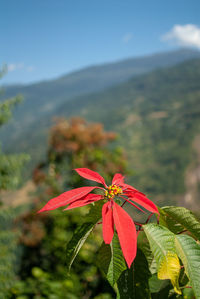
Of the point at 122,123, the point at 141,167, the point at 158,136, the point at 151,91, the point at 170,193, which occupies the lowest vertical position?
the point at 170,193

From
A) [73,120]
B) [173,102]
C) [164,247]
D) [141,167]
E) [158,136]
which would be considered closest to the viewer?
[164,247]

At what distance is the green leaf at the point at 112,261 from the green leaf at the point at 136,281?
3 centimetres

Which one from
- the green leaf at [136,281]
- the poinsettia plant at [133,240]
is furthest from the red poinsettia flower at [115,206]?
the green leaf at [136,281]

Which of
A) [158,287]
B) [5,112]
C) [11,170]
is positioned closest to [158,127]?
[11,170]

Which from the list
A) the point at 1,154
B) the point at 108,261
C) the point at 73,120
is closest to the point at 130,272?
the point at 108,261

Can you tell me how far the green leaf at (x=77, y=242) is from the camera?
542 mm

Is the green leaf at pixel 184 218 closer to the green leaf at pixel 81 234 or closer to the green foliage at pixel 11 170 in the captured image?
the green leaf at pixel 81 234

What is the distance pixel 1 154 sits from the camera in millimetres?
4547

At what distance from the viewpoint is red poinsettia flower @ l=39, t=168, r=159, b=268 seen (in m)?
0.44

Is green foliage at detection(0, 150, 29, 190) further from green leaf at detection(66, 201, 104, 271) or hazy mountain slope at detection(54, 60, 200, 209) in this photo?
hazy mountain slope at detection(54, 60, 200, 209)

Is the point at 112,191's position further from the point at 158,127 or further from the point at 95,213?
the point at 158,127

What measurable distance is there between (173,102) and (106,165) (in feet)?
370

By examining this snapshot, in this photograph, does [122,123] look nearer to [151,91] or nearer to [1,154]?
[151,91]

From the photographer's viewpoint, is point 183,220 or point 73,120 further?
point 73,120
